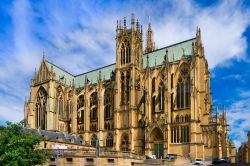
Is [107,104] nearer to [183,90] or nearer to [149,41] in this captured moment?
[183,90]

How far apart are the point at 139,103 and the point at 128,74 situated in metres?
7.76

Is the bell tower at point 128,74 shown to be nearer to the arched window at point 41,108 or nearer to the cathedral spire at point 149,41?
the cathedral spire at point 149,41

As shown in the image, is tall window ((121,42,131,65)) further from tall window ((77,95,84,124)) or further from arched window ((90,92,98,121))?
tall window ((77,95,84,124))

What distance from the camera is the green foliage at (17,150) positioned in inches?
1763

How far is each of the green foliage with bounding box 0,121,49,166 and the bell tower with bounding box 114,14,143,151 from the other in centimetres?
3252

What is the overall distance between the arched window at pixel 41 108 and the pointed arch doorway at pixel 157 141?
33.1 m

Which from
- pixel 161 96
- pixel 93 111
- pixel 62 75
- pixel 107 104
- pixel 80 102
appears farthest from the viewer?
pixel 62 75

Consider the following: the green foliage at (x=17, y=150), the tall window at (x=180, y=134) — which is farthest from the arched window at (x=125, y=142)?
the green foliage at (x=17, y=150)

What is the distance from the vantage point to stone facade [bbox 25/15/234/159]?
70562 millimetres

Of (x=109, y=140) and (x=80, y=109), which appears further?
(x=80, y=109)

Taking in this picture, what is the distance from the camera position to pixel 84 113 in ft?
299

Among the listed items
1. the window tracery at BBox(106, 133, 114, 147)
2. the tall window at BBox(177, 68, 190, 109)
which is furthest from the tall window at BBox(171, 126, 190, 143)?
the window tracery at BBox(106, 133, 114, 147)

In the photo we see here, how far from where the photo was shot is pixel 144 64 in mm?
88250

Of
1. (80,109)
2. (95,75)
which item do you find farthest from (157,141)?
(95,75)
